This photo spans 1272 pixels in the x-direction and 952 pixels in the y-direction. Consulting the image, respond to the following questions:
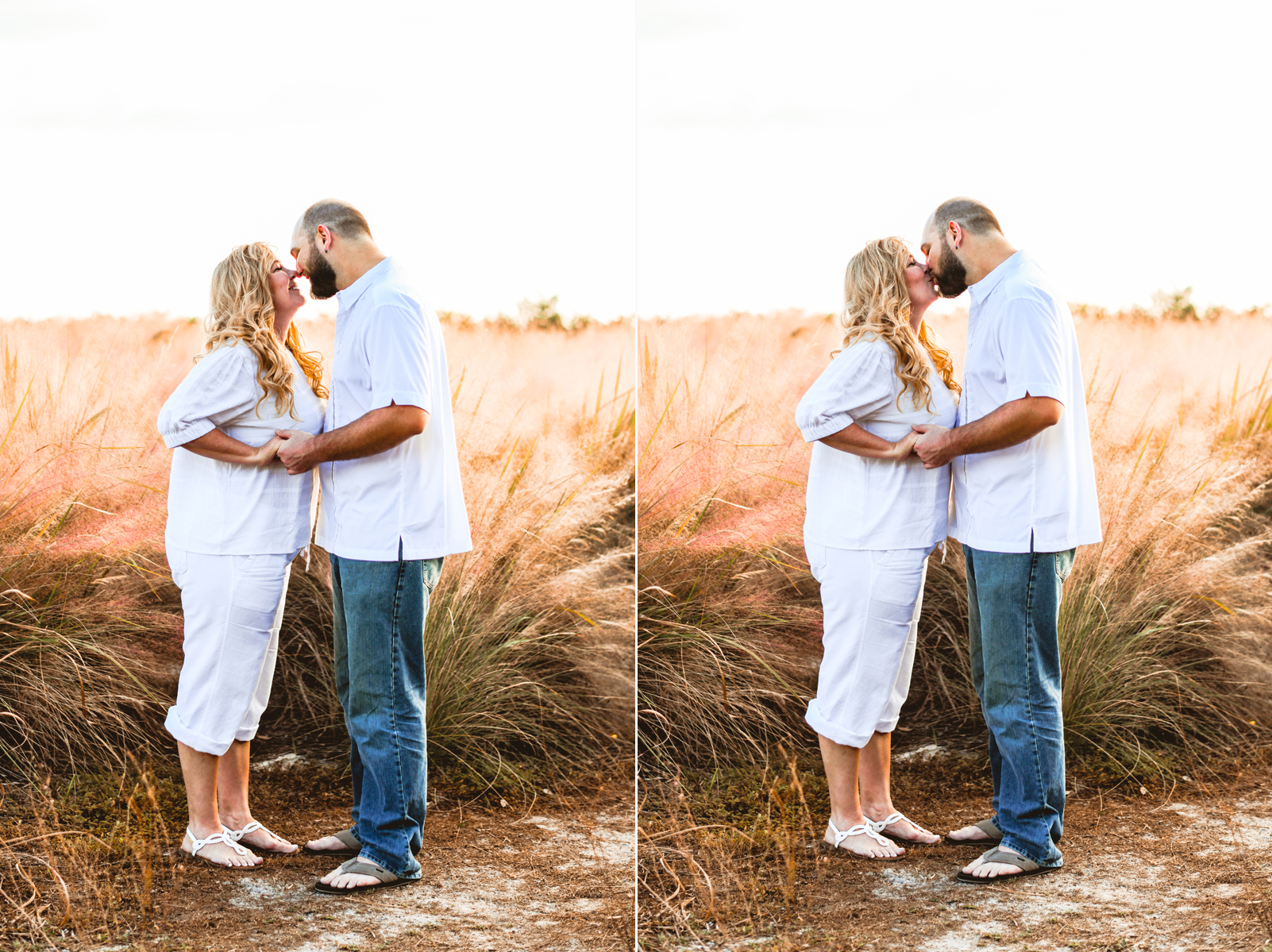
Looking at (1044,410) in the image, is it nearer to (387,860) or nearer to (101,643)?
(387,860)

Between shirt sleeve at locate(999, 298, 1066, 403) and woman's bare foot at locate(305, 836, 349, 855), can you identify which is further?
woman's bare foot at locate(305, 836, 349, 855)

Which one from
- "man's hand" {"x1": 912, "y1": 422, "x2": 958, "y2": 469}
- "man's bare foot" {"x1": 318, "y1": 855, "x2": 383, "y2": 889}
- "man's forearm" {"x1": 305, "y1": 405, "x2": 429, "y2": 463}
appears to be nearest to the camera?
"man's forearm" {"x1": 305, "y1": 405, "x2": 429, "y2": 463}

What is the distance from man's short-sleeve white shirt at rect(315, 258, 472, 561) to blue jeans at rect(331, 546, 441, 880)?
2.9 inches

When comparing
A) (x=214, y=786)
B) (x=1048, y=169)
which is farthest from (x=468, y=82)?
(x=214, y=786)

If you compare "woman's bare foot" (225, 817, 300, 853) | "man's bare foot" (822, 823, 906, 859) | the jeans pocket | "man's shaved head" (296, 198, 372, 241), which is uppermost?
"man's shaved head" (296, 198, 372, 241)

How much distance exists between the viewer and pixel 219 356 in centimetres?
319

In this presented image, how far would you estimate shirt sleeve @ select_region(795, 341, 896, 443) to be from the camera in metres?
3.30

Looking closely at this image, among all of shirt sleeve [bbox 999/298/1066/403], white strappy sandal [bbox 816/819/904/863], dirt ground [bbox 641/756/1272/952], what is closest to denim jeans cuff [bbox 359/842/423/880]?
dirt ground [bbox 641/756/1272/952]

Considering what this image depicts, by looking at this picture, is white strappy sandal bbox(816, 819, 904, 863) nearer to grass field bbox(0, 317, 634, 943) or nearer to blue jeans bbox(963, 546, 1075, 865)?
blue jeans bbox(963, 546, 1075, 865)

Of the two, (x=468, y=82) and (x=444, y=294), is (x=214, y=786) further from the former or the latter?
(x=468, y=82)

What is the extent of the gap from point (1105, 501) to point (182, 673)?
2.68 metres

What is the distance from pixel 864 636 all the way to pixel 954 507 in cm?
45

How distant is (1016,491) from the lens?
321 cm

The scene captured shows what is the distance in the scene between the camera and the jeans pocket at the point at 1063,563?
3268mm
